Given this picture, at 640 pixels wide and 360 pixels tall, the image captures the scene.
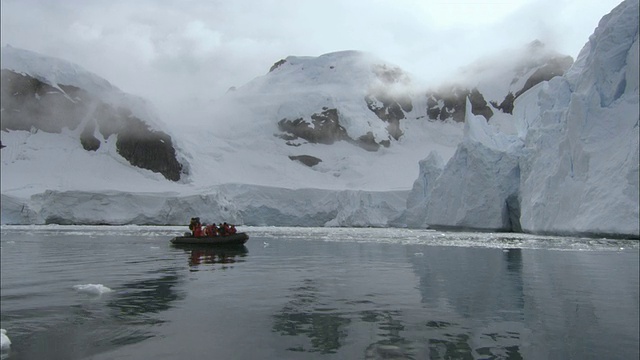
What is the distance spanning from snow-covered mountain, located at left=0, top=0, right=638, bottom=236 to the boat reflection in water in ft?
53.8

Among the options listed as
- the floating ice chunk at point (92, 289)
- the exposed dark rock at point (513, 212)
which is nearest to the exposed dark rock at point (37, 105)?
the exposed dark rock at point (513, 212)

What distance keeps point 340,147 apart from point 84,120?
54.0 meters

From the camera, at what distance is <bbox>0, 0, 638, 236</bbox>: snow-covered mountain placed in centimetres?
2820

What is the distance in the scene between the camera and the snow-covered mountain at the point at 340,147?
1110 inches

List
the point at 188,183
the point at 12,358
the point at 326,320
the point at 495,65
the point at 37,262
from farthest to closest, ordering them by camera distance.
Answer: the point at 495,65 < the point at 188,183 < the point at 37,262 < the point at 326,320 < the point at 12,358

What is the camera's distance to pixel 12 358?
576cm

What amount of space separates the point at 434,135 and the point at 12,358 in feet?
406

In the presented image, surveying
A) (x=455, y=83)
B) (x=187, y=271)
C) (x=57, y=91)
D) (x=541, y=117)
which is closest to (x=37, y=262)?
(x=187, y=271)

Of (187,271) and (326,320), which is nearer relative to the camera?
(326,320)

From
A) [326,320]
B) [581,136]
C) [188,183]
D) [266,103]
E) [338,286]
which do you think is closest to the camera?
[326,320]

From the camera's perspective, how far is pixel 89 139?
89.1 m

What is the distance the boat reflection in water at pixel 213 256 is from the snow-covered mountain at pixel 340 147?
53.8ft

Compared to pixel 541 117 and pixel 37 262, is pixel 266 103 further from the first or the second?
pixel 37 262

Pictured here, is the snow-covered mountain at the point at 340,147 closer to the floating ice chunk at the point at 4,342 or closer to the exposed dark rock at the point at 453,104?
the exposed dark rock at the point at 453,104
